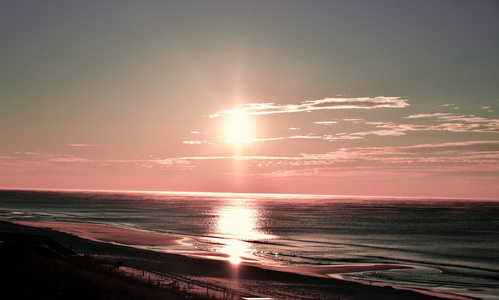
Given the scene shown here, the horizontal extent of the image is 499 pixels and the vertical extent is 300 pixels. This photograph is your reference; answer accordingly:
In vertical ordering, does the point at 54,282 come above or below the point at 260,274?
above

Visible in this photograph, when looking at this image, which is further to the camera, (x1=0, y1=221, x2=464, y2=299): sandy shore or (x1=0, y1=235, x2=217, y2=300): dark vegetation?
(x1=0, y1=221, x2=464, y2=299): sandy shore

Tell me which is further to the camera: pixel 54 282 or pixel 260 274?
pixel 260 274

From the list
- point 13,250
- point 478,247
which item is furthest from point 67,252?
point 478,247

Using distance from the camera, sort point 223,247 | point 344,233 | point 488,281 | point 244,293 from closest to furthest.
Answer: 1. point 244,293
2. point 488,281
3. point 223,247
4. point 344,233

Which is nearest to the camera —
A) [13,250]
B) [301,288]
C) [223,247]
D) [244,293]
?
[13,250]

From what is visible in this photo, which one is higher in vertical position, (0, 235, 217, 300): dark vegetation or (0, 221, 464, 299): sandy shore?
(0, 235, 217, 300): dark vegetation

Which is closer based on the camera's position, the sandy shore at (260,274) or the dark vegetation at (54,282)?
the dark vegetation at (54,282)

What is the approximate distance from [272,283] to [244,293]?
→ 19.6ft

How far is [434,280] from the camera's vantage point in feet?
155

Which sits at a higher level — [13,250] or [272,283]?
[13,250]

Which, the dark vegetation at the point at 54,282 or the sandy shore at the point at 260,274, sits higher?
the dark vegetation at the point at 54,282

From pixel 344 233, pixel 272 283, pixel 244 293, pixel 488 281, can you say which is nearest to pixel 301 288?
pixel 272 283

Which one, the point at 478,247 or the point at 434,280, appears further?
the point at 478,247

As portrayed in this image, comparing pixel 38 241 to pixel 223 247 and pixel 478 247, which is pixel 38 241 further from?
pixel 478 247
